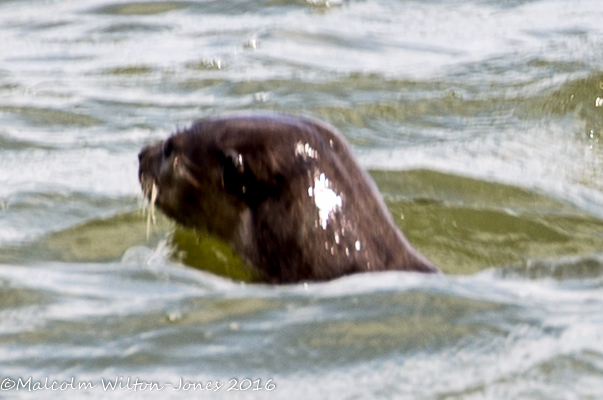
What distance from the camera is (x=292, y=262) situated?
5.05m

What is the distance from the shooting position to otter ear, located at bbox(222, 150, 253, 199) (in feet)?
17.0

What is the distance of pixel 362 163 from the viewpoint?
7195mm

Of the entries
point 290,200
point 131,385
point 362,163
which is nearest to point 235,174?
point 290,200

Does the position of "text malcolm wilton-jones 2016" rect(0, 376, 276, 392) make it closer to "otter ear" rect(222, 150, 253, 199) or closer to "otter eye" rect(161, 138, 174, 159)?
"otter ear" rect(222, 150, 253, 199)

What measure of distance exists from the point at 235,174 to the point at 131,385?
1268 mm

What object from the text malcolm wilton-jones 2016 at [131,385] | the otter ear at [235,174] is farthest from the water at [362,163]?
the otter ear at [235,174]

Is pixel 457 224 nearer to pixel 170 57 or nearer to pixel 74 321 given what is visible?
pixel 74 321

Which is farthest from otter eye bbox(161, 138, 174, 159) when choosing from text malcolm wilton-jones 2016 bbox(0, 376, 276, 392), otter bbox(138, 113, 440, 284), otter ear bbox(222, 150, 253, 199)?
text malcolm wilton-jones 2016 bbox(0, 376, 276, 392)

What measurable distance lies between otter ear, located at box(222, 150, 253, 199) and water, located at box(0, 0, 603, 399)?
28cm

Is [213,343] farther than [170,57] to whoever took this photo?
No

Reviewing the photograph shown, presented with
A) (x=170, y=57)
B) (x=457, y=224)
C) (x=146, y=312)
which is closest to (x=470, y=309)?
(x=146, y=312)

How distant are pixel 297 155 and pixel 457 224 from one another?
166 centimetres

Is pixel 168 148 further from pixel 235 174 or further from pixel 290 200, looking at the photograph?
pixel 290 200

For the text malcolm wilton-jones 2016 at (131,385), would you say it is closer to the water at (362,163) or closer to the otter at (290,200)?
the water at (362,163)
